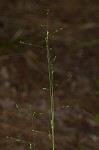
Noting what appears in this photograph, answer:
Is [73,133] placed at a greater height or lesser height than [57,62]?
lesser

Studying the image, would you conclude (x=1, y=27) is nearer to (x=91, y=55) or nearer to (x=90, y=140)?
(x=91, y=55)

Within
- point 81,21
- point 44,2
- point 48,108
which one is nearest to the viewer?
point 48,108

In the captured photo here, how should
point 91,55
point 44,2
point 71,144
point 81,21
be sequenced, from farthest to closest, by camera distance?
point 44,2, point 81,21, point 91,55, point 71,144

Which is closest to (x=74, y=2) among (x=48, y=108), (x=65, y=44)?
(x=65, y=44)

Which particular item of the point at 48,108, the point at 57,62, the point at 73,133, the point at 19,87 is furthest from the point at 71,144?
the point at 57,62

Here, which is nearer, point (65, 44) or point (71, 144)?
point (71, 144)

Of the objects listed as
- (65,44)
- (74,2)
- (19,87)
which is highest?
(74,2)

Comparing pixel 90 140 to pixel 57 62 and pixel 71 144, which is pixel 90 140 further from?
pixel 57 62
